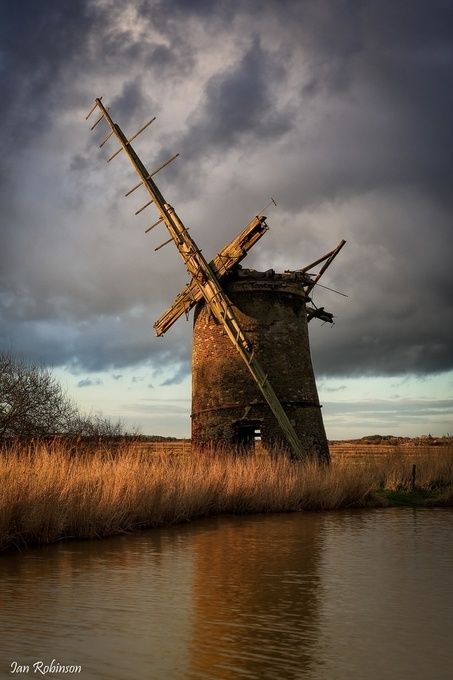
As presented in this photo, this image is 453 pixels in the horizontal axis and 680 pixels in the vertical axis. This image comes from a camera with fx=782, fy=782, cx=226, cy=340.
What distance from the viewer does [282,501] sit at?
13.8m

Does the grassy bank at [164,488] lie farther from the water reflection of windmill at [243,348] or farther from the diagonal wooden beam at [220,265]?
the diagonal wooden beam at [220,265]

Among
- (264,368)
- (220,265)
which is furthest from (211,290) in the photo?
(264,368)

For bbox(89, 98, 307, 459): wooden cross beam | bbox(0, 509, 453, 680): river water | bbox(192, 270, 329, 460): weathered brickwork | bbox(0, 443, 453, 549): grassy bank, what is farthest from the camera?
bbox(192, 270, 329, 460): weathered brickwork

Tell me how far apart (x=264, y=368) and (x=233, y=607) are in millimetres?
10266

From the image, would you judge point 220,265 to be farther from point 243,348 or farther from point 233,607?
point 233,607

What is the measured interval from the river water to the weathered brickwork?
231 inches

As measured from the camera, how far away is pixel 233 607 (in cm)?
637

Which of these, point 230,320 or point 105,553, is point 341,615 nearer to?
point 105,553

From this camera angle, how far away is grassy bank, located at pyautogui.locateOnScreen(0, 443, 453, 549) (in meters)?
9.44

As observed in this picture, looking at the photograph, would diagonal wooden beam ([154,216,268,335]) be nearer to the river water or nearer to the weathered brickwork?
the weathered brickwork

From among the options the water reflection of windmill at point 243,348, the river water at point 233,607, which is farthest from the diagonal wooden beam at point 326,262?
the river water at point 233,607

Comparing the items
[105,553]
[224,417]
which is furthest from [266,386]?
[105,553]

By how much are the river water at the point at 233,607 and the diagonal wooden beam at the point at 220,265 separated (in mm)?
7286

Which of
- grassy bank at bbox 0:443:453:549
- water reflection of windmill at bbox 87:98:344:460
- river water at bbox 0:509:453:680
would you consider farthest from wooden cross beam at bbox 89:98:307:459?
river water at bbox 0:509:453:680
